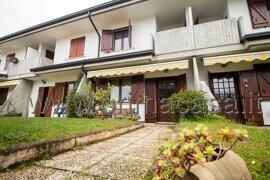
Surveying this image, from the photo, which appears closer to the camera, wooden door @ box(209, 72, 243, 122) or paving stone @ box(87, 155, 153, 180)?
paving stone @ box(87, 155, 153, 180)

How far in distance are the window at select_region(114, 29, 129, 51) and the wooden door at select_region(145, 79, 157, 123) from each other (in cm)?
308

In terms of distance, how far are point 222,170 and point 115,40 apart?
1256cm

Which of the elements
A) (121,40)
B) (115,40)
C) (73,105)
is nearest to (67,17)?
(115,40)

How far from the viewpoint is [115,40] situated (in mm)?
13117

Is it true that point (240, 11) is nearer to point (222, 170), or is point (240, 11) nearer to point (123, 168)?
point (123, 168)

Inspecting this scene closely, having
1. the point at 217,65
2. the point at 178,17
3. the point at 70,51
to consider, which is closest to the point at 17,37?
the point at 70,51

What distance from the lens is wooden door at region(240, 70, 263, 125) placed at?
8.50m

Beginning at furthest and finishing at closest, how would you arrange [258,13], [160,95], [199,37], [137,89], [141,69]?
[160,95]
[137,89]
[141,69]
[199,37]
[258,13]

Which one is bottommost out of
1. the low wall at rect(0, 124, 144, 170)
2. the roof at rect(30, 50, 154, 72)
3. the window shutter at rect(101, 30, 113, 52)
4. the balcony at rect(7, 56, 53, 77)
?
the low wall at rect(0, 124, 144, 170)

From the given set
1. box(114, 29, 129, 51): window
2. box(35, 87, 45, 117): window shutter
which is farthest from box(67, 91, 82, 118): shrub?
box(35, 87, 45, 117): window shutter

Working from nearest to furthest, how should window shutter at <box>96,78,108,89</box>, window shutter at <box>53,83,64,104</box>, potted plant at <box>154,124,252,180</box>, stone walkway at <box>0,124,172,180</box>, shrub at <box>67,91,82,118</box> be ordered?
potted plant at <box>154,124,252,180</box>, stone walkway at <box>0,124,172,180</box>, shrub at <box>67,91,82,118</box>, window shutter at <box>96,78,108,89</box>, window shutter at <box>53,83,64,104</box>

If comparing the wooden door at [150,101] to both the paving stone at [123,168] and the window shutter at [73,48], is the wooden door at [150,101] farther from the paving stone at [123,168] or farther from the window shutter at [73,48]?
the paving stone at [123,168]

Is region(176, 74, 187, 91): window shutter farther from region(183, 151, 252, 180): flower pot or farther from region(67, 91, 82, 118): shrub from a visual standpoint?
region(183, 151, 252, 180): flower pot

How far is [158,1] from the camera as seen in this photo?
10672mm
